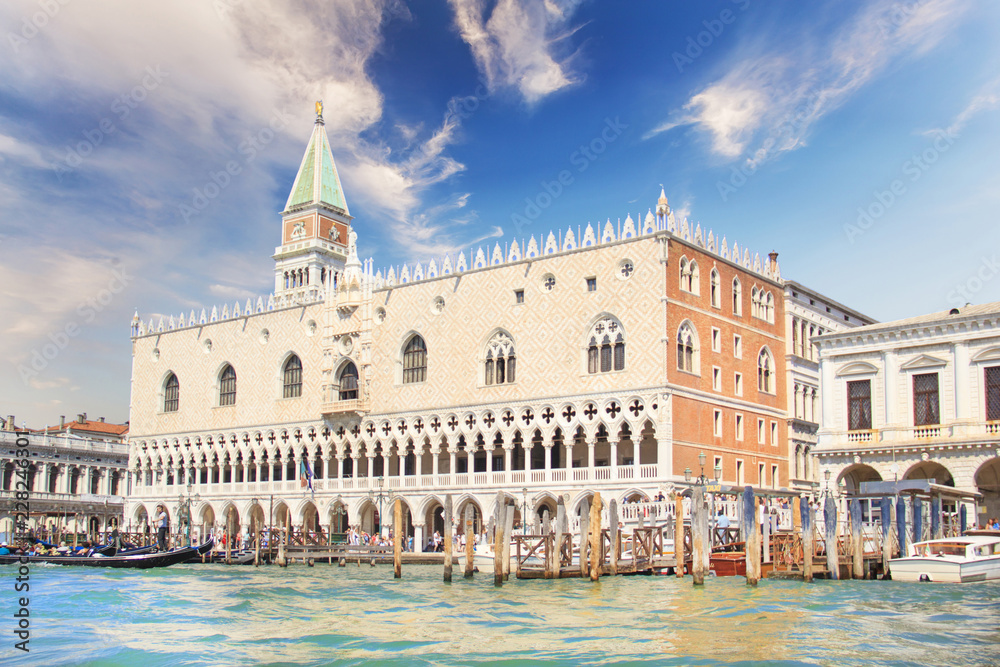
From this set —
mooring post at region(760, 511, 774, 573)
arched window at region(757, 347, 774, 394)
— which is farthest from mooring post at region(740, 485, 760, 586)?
arched window at region(757, 347, 774, 394)

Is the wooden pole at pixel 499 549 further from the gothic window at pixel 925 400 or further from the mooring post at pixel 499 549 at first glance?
the gothic window at pixel 925 400

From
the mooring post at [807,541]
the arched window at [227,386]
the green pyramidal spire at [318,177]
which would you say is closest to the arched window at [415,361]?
the arched window at [227,386]

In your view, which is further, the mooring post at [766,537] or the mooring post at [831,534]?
the mooring post at [766,537]

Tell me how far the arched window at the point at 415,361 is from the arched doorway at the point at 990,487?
57.3 ft

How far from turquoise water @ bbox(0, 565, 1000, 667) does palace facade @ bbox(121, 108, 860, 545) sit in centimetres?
994

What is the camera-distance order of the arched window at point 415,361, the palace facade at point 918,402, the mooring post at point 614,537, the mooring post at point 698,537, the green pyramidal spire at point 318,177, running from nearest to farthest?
the mooring post at point 698,537, the mooring post at point 614,537, the palace facade at point 918,402, the arched window at point 415,361, the green pyramidal spire at point 318,177

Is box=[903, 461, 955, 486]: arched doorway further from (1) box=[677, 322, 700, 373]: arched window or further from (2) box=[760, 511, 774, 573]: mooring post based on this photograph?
(1) box=[677, 322, 700, 373]: arched window

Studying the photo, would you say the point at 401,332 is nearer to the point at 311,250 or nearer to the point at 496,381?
the point at 496,381

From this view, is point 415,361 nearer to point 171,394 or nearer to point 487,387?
point 487,387

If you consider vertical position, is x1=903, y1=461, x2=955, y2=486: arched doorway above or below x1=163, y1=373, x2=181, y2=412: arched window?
below

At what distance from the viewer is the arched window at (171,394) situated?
44.6 m

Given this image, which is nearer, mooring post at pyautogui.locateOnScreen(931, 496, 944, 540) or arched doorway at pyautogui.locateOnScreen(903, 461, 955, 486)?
mooring post at pyautogui.locateOnScreen(931, 496, 944, 540)

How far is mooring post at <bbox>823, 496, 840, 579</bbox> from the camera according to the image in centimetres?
1908

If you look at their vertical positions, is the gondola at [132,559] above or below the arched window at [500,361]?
below
